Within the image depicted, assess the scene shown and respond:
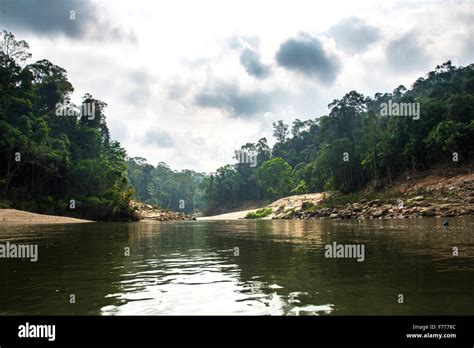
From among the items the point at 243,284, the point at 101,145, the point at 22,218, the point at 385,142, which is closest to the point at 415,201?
the point at 385,142

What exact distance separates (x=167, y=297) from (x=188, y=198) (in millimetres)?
167478

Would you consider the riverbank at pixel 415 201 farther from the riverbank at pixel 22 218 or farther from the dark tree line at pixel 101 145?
the riverbank at pixel 22 218

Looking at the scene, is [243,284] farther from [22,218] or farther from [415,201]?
[22,218]

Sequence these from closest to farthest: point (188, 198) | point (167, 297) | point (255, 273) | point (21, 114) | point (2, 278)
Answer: point (167, 297), point (2, 278), point (255, 273), point (21, 114), point (188, 198)

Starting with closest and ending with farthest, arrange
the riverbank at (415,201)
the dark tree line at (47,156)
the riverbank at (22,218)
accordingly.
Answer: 1. the riverbank at (415,201)
2. the riverbank at (22,218)
3. the dark tree line at (47,156)

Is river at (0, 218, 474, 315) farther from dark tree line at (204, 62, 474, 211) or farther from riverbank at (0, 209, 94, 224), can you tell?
dark tree line at (204, 62, 474, 211)

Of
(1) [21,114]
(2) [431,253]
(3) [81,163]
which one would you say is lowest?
(2) [431,253]

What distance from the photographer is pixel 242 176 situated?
454 feet

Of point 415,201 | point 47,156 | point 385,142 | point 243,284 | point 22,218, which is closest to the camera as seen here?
point 243,284

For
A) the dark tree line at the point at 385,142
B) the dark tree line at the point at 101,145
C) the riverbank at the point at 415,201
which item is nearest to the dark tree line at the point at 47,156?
the dark tree line at the point at 101,145

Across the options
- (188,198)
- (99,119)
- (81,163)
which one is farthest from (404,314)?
(188,198)

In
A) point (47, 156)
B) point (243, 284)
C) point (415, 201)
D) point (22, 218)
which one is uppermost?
point (47, 156)

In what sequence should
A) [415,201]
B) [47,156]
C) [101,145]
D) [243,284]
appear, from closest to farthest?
[243,284]
[415,201]
[47,156]
[101,145]
